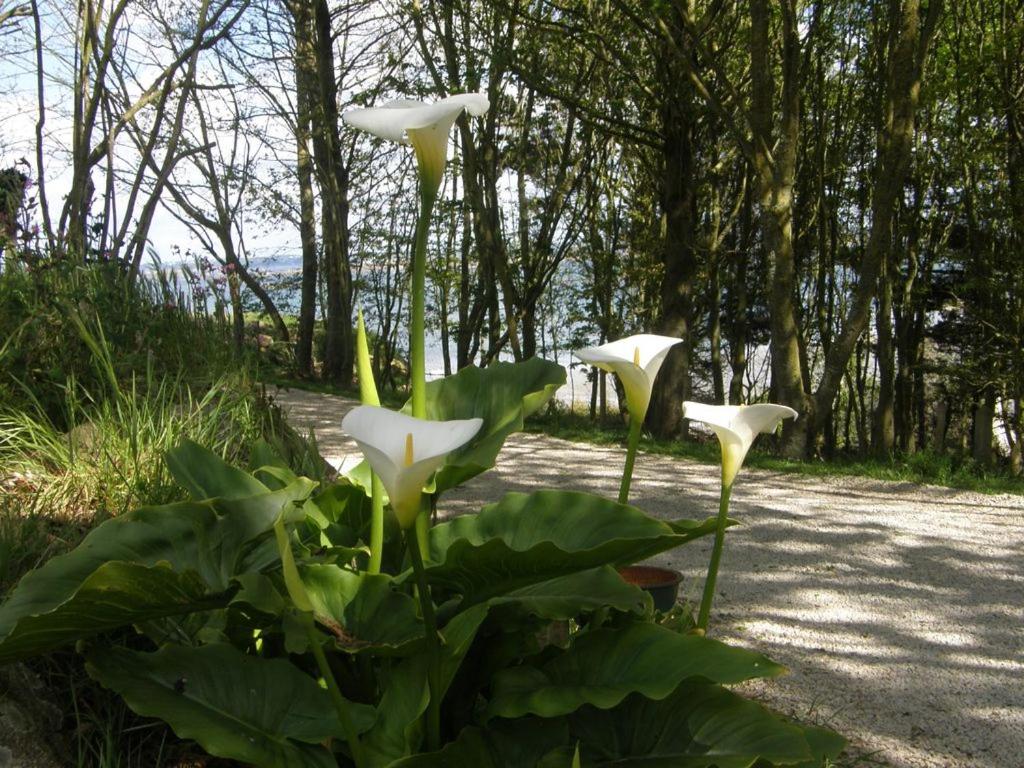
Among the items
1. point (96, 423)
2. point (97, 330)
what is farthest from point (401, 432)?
point (97, 330)

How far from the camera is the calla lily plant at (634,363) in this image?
1590 mm

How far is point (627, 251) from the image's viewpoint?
42.5ft

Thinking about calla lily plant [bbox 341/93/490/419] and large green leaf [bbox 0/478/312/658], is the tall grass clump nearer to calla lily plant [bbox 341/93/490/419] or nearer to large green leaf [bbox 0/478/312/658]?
large green leaf [bbox 0/478/312/658]

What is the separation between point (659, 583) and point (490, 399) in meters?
1.25

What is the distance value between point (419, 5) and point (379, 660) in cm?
1010

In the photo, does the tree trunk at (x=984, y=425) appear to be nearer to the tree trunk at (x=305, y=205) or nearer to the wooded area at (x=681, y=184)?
the wooded area at (x=681, y=184)

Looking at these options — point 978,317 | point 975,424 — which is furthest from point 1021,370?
point 975,424

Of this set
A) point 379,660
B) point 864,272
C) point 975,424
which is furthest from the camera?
point 975,424

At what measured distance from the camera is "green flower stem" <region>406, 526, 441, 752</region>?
1246 mm

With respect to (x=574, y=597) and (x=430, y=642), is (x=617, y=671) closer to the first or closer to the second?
(x=574, y=597)

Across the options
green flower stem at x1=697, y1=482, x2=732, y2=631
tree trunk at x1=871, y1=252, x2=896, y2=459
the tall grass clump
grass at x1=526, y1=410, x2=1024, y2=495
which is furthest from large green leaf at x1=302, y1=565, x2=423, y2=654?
tree trunk at x1=871, y1=252, x2=896, y2=459

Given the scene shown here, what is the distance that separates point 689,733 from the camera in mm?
1508

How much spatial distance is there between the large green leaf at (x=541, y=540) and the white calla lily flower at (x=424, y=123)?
605 millimetres

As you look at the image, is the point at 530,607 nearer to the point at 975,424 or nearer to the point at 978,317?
the point at 978,317
